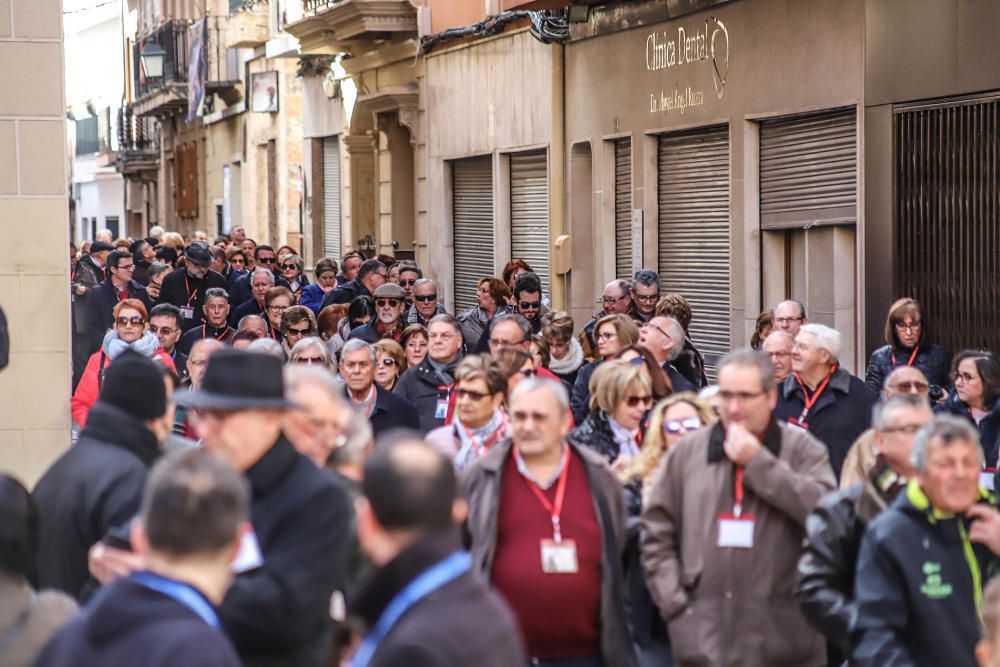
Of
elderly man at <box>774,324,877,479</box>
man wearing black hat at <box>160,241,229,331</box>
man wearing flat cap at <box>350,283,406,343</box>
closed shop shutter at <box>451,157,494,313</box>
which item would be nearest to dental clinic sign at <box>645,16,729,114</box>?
man wearing flat cap at <box>350,283,406,343</box>

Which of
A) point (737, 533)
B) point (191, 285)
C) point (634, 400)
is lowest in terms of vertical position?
point (737, 533)

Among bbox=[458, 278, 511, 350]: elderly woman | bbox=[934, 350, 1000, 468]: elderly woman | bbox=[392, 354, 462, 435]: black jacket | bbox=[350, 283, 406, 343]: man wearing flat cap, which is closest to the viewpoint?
bbox=[934, 350, 1000, 468]: elderly woman

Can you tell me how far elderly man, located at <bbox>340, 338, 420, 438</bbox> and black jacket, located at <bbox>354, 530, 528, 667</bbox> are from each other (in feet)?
19.6

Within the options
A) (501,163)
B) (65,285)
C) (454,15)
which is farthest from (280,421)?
(454,15)

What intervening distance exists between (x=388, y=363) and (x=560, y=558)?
522 cm

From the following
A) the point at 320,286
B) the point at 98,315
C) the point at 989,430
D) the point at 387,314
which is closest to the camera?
the point at 989,430

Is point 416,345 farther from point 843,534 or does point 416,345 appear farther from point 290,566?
point 290,566

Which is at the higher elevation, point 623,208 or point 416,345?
point 623,208

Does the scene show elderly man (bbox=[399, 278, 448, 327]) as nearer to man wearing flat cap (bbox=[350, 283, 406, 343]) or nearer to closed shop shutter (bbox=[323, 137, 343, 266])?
man wearing flat cap (bbox=[350, 283, 406, 343])

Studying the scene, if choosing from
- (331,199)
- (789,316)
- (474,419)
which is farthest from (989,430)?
(331,199)

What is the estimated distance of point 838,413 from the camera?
31.4ft

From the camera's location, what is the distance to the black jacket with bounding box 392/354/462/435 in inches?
427

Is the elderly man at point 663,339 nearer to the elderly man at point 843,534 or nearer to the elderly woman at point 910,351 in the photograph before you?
the elderly woman at point 910,351

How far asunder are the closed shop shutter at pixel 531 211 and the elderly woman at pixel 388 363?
990 cm
